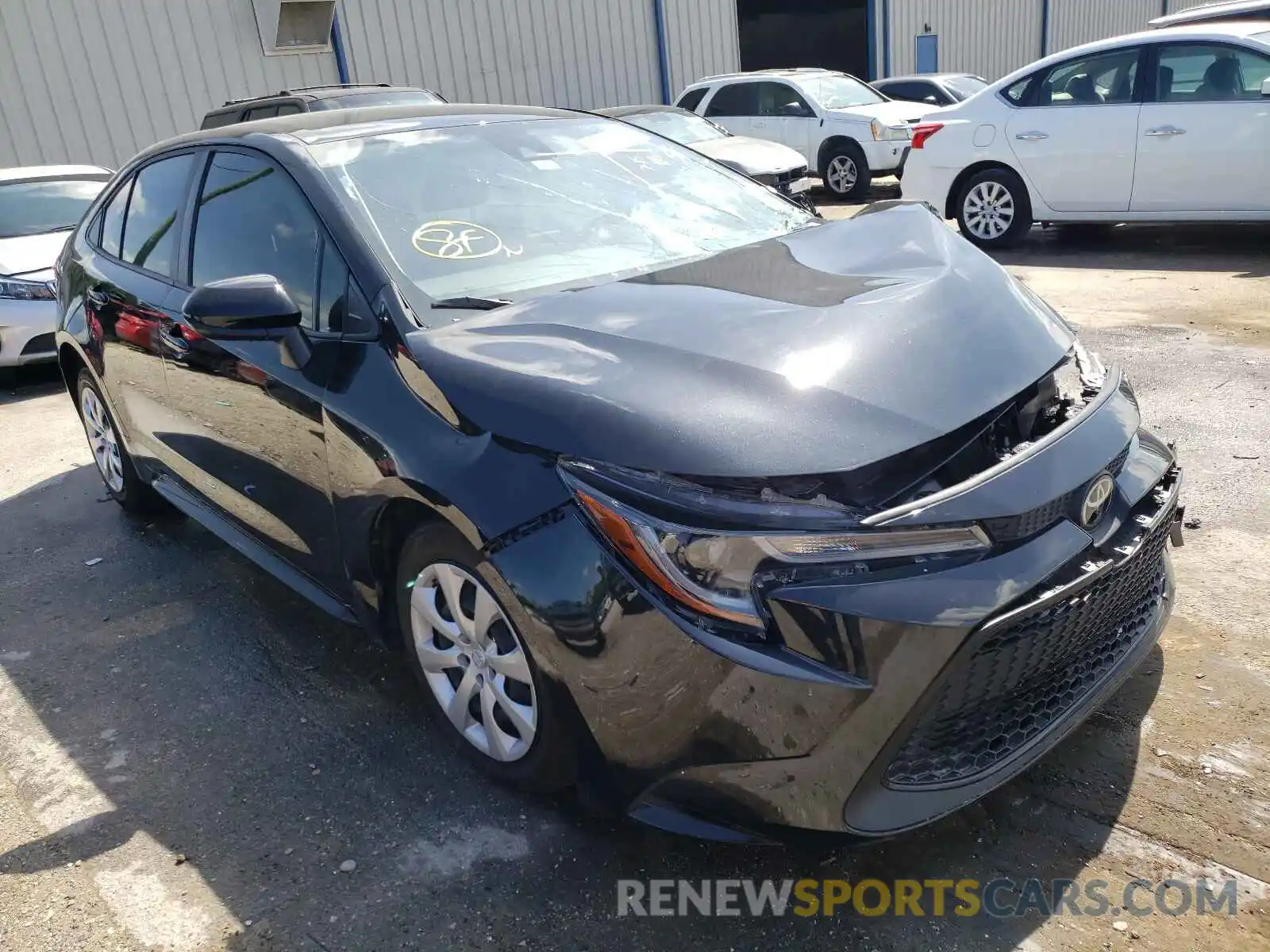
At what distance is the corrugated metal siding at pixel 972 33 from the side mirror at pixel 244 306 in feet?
65.6

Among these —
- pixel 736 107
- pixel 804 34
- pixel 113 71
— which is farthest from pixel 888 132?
pixel 804 34

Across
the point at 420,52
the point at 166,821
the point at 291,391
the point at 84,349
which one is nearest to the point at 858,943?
the point at 166,821

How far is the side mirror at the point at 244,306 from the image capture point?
2637 mm

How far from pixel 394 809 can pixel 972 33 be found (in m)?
23.2

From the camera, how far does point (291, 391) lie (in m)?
2.83

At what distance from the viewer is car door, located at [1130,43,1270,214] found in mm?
7238

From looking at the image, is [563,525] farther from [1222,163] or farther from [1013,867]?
[1222,163]

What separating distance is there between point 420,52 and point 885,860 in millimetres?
14353

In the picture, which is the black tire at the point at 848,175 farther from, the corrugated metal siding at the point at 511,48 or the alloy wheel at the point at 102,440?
the alloy wheel at the point at 102,440

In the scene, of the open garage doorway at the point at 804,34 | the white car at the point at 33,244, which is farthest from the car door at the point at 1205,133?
the open garage doorway at the point at 804,34

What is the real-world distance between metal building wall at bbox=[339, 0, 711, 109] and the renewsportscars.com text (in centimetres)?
1386

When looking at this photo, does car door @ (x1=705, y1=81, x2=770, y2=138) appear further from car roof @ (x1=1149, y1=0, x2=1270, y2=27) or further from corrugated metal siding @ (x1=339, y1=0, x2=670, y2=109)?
car roof @ (x1=1149, y1=0, x2=1270, y2=27)

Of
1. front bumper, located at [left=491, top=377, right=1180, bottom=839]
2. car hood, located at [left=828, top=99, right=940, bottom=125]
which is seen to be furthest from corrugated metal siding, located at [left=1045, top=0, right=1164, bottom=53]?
front bumper, located at [left=491, top=377, right=1180, bottom=839]

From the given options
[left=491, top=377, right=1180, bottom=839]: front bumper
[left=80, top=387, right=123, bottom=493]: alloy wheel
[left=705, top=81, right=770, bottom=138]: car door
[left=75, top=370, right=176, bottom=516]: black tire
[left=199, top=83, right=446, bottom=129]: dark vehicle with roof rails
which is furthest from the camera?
[left=705, top=81, right=770, bottom=138]: car door
